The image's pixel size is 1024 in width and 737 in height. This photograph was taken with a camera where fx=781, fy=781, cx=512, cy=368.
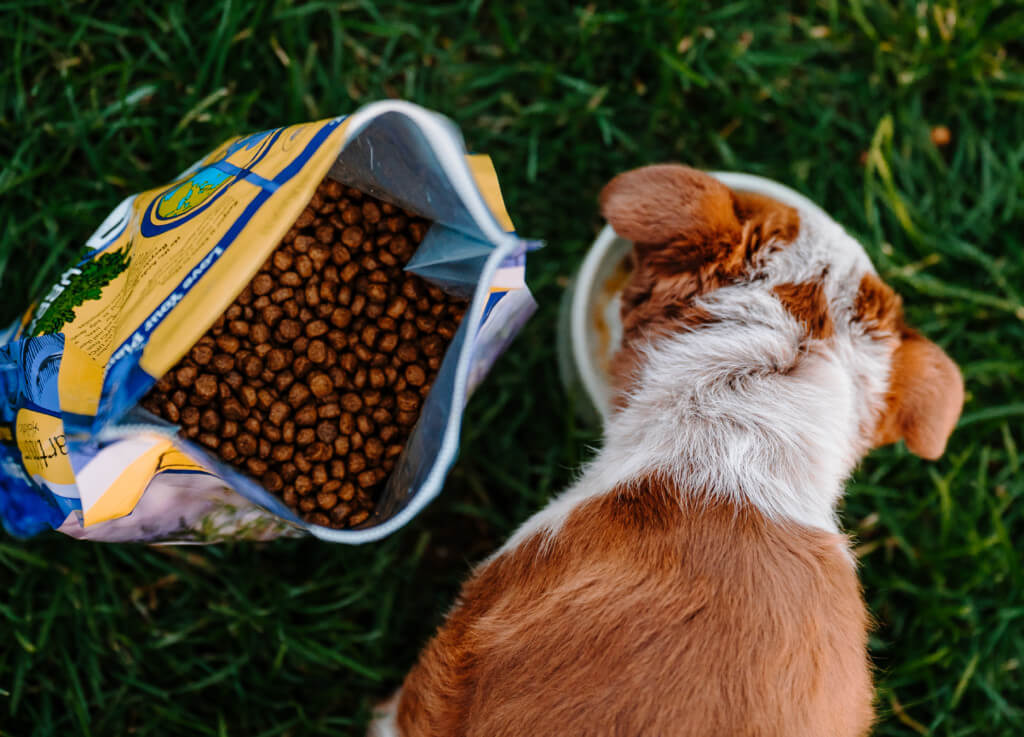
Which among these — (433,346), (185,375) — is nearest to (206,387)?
(185,375)

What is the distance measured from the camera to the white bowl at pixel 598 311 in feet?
7.27

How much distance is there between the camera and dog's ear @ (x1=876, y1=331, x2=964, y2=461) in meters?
1.77

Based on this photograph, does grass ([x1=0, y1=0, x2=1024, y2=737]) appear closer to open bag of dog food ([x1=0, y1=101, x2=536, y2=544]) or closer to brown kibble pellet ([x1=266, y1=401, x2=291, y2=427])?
open bag of dog food ([x1=0, y1=101, x2=536, y2=544])

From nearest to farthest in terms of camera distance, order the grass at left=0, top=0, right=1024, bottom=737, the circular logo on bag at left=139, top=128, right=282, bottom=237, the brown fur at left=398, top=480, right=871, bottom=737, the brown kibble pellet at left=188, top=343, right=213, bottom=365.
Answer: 1. the brown fur at left=398, top=480, right=871, bottom=737
2. the circular logo on bag at left=139, top=128, right=282, bottom=237
3. the brown kibble pellet at left=188, top=343, right=213, bottom=365
4. the grass at left=0, top=0, right=1024, bottom=737

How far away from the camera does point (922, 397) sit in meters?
1.77

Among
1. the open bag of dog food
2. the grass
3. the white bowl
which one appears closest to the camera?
the open bag of dog food

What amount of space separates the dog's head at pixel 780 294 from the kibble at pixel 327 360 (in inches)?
21.5

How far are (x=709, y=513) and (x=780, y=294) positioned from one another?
517 millimetres

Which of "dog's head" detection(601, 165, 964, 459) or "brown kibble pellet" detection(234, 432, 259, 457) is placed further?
"brown kibble pellet" detection(234, 432, 259, 457)

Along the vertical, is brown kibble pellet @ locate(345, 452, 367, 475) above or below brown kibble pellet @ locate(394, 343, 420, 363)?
below

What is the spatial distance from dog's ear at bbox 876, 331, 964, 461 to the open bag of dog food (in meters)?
0.90

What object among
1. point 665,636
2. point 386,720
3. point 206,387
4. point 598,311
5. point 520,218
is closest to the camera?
point 665,636

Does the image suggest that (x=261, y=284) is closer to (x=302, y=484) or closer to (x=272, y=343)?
(x=272, y=343)

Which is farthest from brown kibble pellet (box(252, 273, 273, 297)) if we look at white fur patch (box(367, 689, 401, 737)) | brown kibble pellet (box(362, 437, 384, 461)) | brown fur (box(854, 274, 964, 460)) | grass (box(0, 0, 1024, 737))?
brown fur (box(854, 274, 964, 460))
